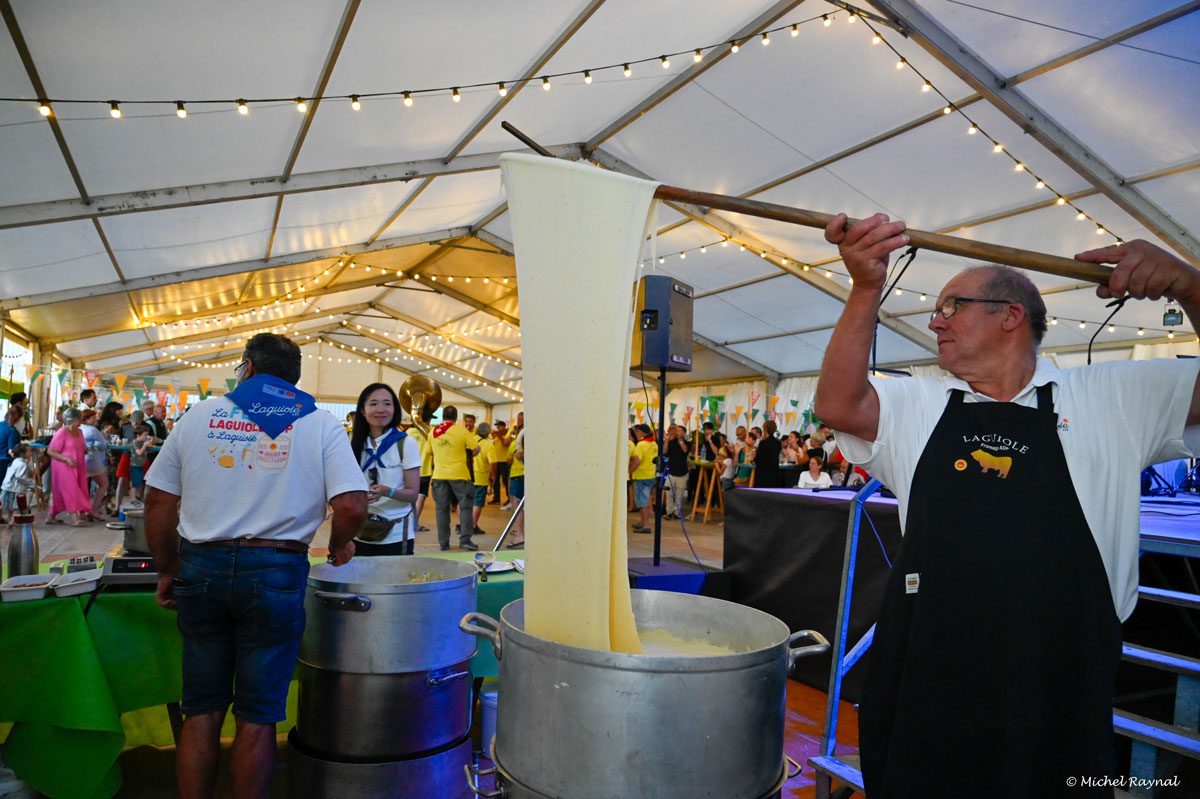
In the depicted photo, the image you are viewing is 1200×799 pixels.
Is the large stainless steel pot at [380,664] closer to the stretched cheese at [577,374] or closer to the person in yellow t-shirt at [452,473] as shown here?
the stretched cheese at [577,374]

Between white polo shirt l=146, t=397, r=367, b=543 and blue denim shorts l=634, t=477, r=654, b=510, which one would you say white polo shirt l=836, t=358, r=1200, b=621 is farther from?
blue denim shorts l=634, t=477, r=654, b=510

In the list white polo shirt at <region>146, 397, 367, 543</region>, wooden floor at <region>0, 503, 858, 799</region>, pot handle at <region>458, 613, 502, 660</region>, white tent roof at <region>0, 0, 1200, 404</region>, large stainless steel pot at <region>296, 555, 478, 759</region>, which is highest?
white tent roof at <region>0, 0, 1200, 404</region>

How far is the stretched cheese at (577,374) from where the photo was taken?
1.15m

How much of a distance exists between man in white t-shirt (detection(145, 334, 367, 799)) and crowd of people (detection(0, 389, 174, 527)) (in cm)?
564

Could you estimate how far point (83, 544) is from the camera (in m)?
6.12

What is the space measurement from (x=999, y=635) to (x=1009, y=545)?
140 millimetres

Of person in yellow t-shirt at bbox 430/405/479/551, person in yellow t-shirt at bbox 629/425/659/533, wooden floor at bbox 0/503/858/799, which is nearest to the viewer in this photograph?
wooden floor at bbox 0/503/858/799

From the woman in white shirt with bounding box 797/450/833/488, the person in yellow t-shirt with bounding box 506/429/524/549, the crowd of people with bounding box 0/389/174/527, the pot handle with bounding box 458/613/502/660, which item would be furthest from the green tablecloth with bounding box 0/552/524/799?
the woman in white shirt with bounding box 797/450/833/488

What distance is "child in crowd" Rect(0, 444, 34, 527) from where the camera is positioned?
6.36 meters

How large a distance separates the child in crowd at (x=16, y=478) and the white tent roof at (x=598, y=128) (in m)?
2.06

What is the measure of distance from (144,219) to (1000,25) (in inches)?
313

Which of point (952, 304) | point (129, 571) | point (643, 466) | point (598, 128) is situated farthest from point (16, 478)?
point (952, 304)

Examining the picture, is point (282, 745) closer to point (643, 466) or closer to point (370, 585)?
point (370, 585)

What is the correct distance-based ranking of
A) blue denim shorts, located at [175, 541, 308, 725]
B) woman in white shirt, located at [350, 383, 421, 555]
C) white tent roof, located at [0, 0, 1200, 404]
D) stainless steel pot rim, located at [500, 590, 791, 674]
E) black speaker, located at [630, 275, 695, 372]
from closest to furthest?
stainless steel pot rim, located at [500, 590, 791, 674]
blue denim shorts, located at [175, 541, 308, 725]
woman in white shirt, located at [350, 383, 421, 555]
black speaker, located at [630, 275, 695, 372]
white tent roof, located at [0, 0, 1200, 404]
